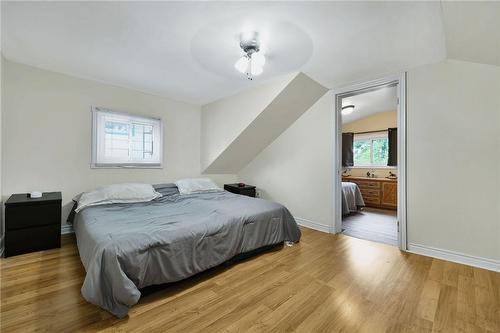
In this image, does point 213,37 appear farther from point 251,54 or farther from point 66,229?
point 66,229

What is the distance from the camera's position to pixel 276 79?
9.89 feet

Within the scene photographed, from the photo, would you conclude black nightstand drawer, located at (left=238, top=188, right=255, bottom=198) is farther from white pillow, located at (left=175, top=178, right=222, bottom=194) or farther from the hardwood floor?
the hardwood floor

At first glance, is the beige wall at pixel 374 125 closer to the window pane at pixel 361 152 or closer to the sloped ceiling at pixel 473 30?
the window pane at pixel 361 152

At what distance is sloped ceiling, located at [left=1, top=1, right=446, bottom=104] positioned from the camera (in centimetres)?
165

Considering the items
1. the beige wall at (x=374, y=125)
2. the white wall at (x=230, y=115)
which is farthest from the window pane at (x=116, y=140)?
the beige wall at (x=374, y=125)

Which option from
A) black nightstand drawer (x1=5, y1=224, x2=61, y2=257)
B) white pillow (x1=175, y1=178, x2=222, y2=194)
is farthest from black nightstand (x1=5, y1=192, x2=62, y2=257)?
white pillow (x1=175, y1=178, x2=222, y2=194)

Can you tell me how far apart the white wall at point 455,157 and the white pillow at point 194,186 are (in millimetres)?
2914

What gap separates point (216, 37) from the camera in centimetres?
199

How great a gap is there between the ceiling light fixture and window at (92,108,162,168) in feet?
7.28

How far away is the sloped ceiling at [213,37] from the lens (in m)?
1.65

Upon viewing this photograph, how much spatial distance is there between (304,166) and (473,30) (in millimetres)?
2341

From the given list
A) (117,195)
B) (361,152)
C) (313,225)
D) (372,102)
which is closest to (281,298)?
(313,225)

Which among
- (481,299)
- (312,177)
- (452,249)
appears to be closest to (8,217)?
(312,177)

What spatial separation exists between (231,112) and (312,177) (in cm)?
176
